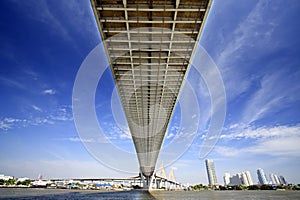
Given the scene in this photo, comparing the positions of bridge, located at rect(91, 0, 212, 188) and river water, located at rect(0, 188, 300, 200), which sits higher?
bridge, located at rect(91, 0, 212, 188)

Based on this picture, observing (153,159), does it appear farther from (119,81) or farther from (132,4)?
(132,4)

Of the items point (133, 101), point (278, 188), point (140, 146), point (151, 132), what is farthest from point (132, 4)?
point (278, 188)

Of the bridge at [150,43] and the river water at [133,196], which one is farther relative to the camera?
the river water at [133,196]

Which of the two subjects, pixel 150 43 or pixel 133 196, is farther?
pixel 133 196

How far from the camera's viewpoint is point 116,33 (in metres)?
15.3

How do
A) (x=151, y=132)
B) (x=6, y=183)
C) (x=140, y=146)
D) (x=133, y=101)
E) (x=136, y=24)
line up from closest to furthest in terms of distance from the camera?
(x=136, y=24)
(x=133, y=101)
(x=151, y=132)
(x=140, y=146)
(x=6, y=183)

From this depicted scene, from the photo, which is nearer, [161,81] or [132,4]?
[132,4]

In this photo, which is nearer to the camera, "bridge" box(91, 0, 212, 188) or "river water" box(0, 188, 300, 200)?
"bridge" box(91, 0, 212, 188)

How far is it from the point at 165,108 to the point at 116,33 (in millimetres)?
18345

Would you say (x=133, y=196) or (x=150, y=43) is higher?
(x=150, y=43)

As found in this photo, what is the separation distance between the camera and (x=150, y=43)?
16.9 meters

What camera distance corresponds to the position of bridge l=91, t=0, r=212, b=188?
1291 centimetres

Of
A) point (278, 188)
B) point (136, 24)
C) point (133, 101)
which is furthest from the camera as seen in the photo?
point (278, 188)

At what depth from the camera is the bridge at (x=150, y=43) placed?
42.4 feet
